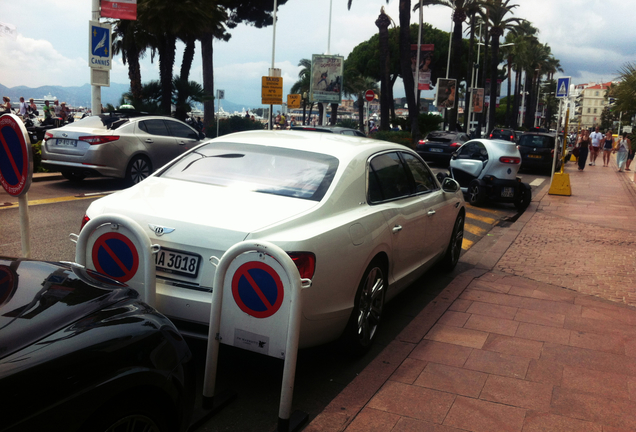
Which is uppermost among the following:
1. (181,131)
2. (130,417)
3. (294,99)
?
(294,99)

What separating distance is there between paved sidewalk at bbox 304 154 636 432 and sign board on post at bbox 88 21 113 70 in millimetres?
11785

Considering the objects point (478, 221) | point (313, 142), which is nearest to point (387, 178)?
point (313, 142)

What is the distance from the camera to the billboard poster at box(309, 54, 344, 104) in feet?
116

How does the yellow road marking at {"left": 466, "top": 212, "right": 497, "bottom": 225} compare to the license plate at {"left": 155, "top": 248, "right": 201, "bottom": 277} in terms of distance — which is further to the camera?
the yellow road marking at {"left": 466, "top": 212, "right": 497, "bottom": 225}

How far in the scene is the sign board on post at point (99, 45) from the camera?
15.7 metres

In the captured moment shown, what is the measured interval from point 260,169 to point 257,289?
1570mm

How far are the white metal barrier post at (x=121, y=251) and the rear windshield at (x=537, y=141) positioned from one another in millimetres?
23942

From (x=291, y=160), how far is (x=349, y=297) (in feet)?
4.04

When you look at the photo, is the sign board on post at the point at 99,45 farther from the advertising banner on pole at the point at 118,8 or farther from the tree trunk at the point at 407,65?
the tree trunk at the point at 407,65

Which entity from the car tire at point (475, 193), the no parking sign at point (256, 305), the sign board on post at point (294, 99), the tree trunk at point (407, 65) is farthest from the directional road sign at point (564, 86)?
the sign board on post at point (294, 99)

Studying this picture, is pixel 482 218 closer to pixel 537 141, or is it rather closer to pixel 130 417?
pixel 130 417

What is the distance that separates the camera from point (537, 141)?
25.3 meters

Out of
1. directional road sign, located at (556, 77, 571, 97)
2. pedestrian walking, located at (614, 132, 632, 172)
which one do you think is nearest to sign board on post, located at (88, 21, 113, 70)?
directional road sign, located at (556, 77, 571, 97)

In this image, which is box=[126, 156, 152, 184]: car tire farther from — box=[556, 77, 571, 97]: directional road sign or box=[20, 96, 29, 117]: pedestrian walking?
box=[20, 96, 29, 117]: pedestrian walking
